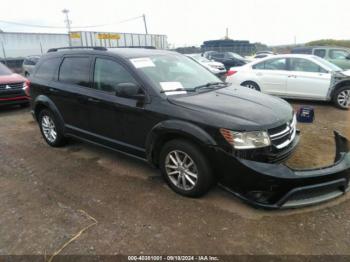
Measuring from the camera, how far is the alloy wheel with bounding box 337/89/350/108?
7816 mm

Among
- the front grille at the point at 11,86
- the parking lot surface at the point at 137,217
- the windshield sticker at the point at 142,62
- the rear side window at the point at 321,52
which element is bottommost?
the parking lot surface at the point at 137,217

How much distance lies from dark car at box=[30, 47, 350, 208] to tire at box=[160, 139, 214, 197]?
1 cm

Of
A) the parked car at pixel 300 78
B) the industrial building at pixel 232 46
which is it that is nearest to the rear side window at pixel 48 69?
the parked car at pixel 300 78

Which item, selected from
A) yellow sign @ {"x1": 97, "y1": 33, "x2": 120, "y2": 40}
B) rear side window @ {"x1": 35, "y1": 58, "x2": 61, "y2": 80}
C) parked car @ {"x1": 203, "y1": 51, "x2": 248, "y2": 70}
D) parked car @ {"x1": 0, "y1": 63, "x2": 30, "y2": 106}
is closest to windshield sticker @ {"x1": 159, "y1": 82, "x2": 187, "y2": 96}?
rear side window @ {"x1": 35, "y1": 58, "x2": 61, "y2": 80}

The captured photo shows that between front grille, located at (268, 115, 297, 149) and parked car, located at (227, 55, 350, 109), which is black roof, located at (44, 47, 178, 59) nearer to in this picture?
front grille, located at (268, 115, 297, 149)

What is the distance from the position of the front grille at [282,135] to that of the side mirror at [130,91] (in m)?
1.58

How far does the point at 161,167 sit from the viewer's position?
3.69 meters

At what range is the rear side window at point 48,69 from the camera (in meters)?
5.08

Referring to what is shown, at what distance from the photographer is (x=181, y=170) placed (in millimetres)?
3477

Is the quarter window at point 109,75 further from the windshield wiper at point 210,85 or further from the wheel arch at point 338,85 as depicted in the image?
the wheel arch at point 338,85

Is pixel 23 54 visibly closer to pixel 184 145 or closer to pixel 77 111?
pixel 77 111

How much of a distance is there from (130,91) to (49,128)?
2586 millimetres

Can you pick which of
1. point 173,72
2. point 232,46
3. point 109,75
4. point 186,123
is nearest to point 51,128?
point 109,75

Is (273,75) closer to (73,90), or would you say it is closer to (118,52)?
(118,52)
